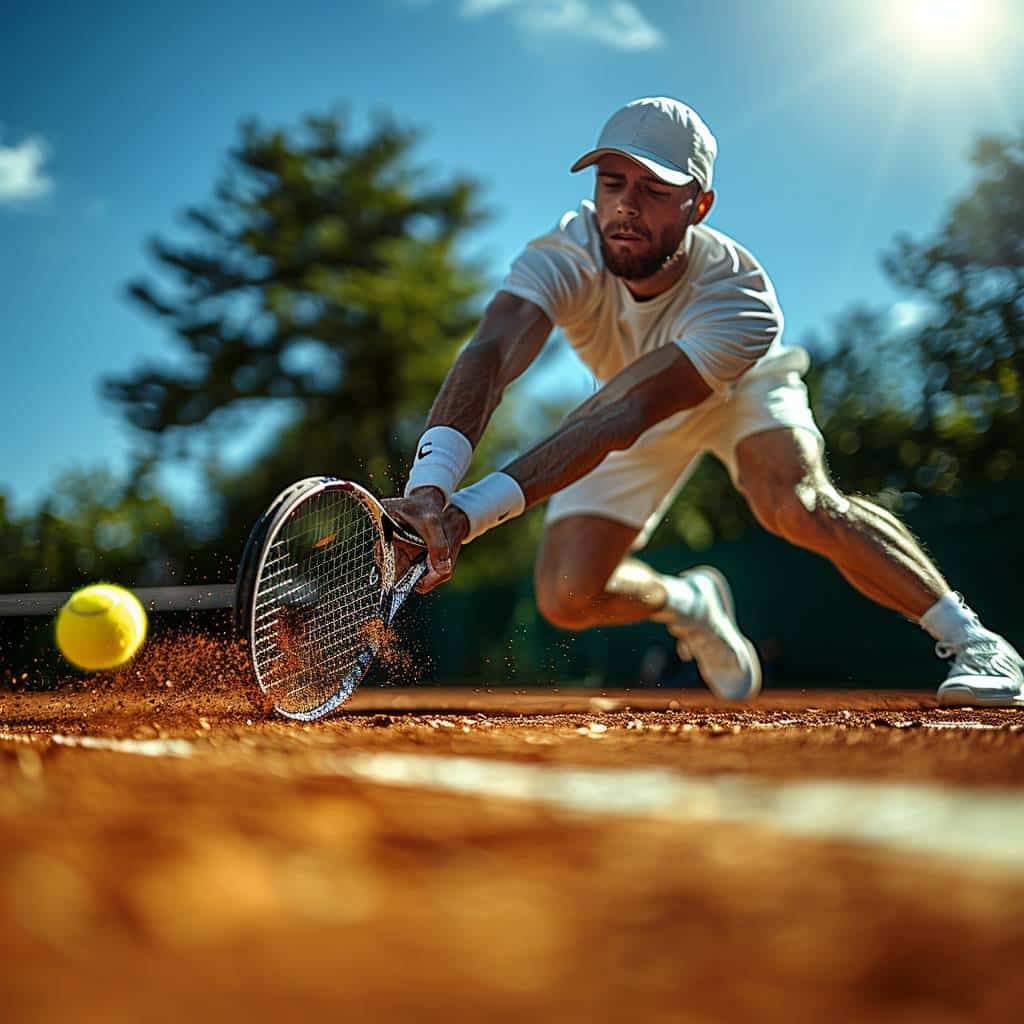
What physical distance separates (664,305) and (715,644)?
61.6 inches

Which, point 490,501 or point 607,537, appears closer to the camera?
point 490,501

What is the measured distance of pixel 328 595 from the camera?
274 centimetres

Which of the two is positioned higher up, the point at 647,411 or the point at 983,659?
the point at 647,411

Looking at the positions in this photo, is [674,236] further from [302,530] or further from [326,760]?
[326,760]

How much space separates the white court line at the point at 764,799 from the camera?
3.40 ft

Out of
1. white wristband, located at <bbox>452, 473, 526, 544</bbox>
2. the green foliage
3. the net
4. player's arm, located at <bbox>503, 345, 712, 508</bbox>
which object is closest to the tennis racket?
the net

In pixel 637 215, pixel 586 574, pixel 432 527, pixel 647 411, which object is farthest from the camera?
pixel 586 574

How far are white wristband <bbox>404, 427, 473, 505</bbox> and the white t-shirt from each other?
666 millimetres

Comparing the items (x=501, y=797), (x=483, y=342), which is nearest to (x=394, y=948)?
(x=501, y=797)

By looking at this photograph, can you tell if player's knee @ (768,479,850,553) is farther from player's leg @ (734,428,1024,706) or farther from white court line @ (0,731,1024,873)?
white court line @ (0,731,1024,873)

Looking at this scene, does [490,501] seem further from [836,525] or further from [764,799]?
[764,799]

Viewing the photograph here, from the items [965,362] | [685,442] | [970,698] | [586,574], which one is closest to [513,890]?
[970,698]

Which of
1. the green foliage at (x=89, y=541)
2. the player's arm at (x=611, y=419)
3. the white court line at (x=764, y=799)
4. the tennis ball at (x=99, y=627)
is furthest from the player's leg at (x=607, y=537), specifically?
the green foliage at (x=89, y=541)

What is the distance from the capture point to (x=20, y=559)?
11.5 m
